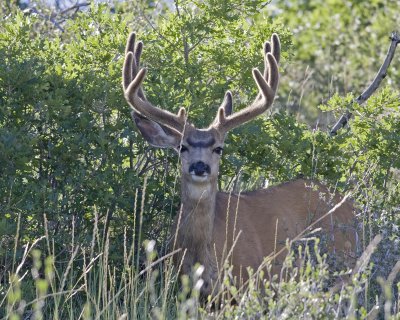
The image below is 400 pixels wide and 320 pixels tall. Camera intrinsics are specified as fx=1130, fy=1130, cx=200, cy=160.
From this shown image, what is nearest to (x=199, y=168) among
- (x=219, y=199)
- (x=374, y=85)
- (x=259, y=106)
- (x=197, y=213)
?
(x=197, y=213)

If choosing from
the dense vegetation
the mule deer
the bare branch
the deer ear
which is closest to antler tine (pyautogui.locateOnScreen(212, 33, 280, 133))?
the mule deer

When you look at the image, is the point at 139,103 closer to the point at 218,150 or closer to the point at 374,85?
Answer: the point at 218,150

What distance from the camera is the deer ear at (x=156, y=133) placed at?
7.69 metres

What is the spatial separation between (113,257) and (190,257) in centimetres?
53

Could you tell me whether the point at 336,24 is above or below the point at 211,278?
above

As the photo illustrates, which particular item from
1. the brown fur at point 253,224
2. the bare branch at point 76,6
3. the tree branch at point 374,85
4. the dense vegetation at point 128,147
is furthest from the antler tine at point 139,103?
the bare branch at point 76,6

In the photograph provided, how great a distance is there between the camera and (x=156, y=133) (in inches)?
304

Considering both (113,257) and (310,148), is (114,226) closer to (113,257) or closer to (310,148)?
(113,257)

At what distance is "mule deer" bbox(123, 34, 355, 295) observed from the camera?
292 inches

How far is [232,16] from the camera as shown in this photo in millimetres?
8445

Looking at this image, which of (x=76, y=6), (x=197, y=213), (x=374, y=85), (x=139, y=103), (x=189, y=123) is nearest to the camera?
(x=197, y=213)

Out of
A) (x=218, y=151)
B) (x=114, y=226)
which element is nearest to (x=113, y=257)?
(x=114, y=226)

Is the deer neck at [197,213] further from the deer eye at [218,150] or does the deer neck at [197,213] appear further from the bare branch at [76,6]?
the bare branch at [76,6]

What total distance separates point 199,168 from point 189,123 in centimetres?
61
